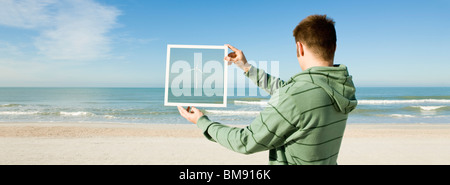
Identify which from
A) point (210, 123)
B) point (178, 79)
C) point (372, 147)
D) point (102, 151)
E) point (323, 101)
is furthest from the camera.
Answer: point (372, 147)

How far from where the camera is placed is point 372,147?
864 cm

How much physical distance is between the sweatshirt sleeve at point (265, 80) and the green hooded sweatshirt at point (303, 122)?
1.99 ft

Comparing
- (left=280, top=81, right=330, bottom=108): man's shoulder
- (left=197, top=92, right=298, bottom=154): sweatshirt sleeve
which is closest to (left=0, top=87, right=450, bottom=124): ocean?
(left=197, top=92, right=298, bottom=154): sweatshirt sleeve

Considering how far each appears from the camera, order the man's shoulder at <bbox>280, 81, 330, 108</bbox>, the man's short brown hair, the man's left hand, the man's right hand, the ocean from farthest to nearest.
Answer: the ocean < the man's right hand < the man's left hand < the man's short brown hair < the man's shoulder at <bbox>280, 81, 330, 108</bbox>

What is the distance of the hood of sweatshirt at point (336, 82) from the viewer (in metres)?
1.10

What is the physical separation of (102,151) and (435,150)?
→ 29.9 feet

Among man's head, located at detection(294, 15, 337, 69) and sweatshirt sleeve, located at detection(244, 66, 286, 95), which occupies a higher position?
man's head, located at detection(294, 15, 337, 69)

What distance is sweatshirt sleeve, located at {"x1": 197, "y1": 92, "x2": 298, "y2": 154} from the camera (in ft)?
3.56

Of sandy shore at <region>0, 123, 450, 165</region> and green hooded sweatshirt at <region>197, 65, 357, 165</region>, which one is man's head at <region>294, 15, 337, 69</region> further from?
sandy shore at <region>0, 123, 450, 165</region>

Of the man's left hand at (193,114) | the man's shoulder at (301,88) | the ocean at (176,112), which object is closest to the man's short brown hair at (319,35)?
the man's shoulder at (301,88)

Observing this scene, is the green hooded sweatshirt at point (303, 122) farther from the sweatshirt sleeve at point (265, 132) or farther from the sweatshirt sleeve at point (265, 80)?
the sweatshirt sleeve at point (265, 80)
